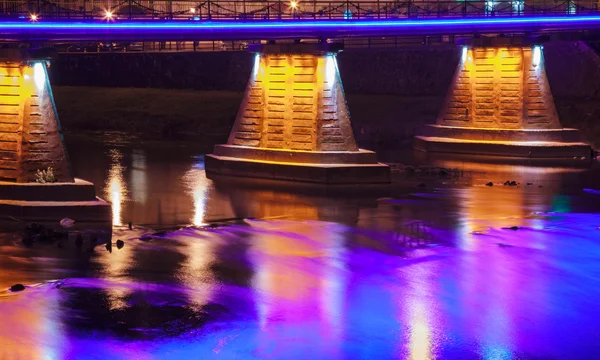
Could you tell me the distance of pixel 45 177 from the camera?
117 ft

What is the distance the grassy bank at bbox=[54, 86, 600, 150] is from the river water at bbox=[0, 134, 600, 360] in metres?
22.9

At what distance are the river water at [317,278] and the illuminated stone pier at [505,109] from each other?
13.8m

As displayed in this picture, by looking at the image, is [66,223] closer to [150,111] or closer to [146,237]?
[146,237]

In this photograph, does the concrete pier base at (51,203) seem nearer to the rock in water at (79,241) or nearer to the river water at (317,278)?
the river water at (317,278)

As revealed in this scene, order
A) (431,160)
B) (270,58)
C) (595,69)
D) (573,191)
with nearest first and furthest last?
(573,191)
(270,58)
(431,160)
(595,69)

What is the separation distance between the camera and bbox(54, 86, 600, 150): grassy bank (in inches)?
2648

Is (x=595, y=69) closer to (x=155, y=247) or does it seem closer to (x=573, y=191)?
(x=573, y=191)

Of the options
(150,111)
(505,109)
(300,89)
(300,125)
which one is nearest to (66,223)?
(300,125)

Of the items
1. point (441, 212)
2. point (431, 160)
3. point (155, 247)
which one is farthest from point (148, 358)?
point (431, 160)

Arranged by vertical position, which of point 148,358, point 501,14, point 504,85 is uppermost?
point 501,14

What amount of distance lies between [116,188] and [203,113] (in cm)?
3233

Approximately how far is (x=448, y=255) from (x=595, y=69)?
42.5 metres

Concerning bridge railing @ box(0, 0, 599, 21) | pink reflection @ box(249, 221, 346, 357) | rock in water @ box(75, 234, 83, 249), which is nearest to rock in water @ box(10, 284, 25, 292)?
rock in water @ box(75, 234, 83, 249)

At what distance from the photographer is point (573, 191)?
147 ft
